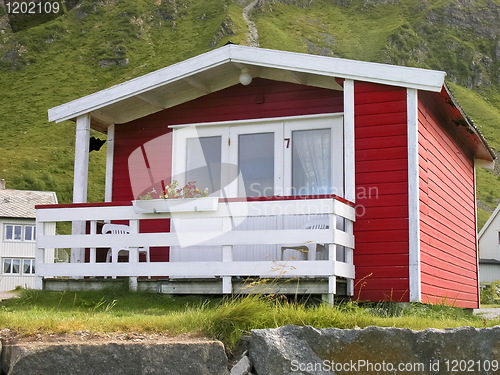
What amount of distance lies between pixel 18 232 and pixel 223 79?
38962 millimetres

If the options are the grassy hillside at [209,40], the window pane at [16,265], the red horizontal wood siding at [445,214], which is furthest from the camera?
the grassy hillside at [209,40]

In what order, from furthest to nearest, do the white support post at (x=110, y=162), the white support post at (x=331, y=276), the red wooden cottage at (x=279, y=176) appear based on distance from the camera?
the white support post at (x=110, y=162), the red wooden cottage at (x=279, y=176), the white support post at (x=331, y=276)

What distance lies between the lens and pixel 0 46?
380ft

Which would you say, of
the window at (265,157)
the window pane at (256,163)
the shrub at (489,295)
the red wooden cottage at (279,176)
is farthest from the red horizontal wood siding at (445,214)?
the shrub at (489,295)

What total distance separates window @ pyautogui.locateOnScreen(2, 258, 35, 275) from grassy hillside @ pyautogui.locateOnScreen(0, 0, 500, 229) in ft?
124

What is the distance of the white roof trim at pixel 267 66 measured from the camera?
1058 cm

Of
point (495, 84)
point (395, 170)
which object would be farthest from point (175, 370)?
point (495, 84)

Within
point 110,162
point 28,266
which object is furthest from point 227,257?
point 28,266

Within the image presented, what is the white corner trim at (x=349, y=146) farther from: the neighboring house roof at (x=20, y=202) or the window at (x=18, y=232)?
the window at (x=18, y=232)

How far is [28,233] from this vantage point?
49.3 m

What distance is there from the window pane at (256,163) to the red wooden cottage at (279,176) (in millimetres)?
22

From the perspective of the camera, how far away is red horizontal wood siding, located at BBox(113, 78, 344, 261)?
12.0 metres

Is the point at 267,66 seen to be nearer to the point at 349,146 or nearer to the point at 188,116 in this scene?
the point at 349,146

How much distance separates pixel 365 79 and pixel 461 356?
16.9 ft
